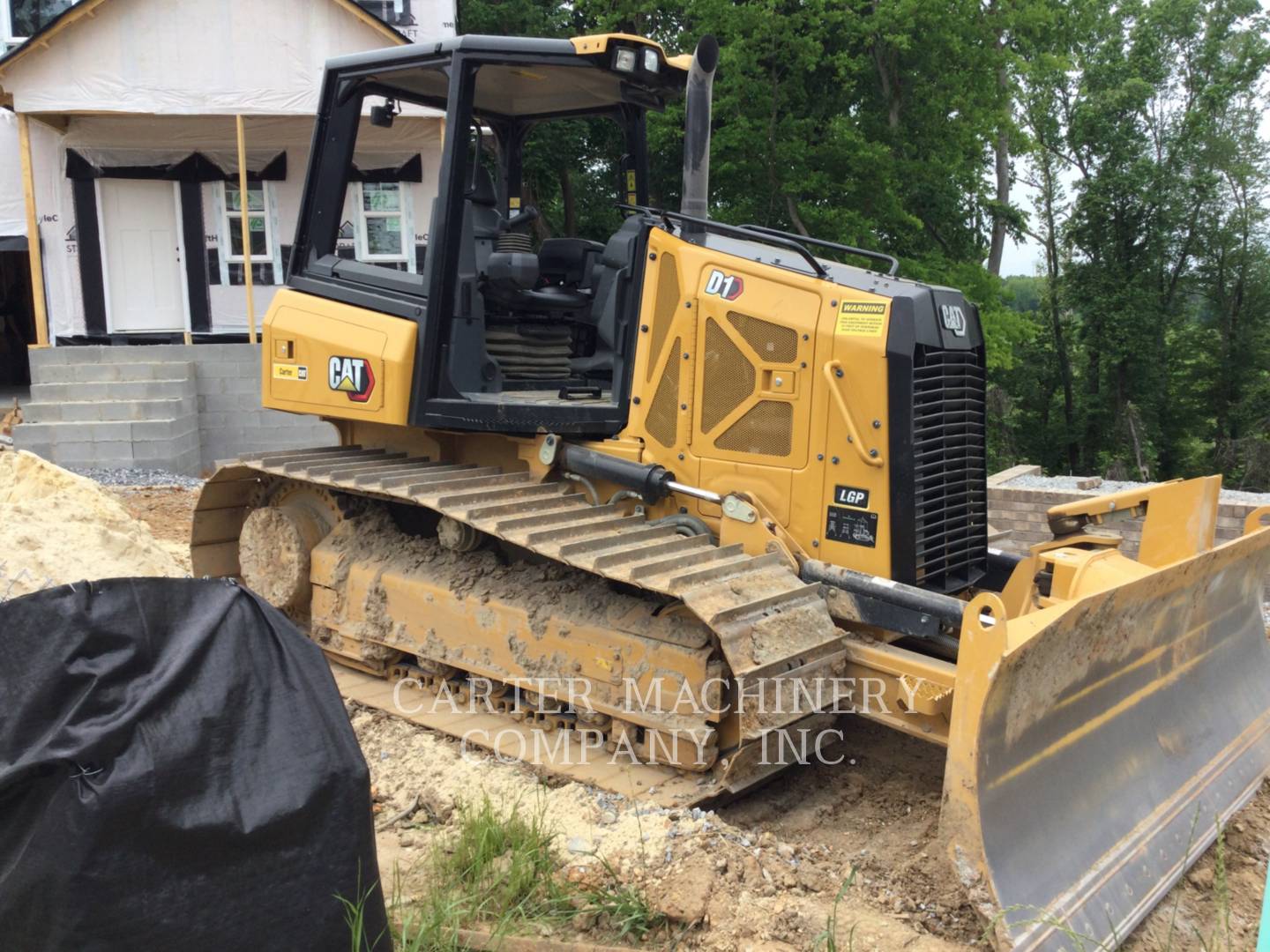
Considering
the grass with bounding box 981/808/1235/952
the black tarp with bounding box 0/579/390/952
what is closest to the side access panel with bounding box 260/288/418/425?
the black tarp with bounding box 0/579/390/952

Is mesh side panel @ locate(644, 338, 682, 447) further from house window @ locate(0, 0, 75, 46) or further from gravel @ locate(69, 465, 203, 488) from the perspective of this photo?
house window @ locate(0, 0, 75, 46)

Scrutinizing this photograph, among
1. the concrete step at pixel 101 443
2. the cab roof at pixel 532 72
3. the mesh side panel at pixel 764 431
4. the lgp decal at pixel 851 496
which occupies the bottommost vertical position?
the concrete step at pixel 101 443

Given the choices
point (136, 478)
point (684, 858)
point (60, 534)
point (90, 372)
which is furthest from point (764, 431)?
point (90, 372)

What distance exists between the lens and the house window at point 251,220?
556 inches

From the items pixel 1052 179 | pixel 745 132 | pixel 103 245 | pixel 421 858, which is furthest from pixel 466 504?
pixel 1052 179

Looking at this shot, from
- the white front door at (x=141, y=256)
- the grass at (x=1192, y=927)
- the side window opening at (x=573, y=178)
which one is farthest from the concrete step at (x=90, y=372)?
the grass at (x=1192, y=927)

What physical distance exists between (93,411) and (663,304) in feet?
28.9

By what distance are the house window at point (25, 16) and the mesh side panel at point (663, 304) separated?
13.6 metres

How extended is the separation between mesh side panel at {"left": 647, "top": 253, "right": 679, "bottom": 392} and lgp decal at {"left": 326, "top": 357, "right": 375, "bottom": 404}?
1323 mm

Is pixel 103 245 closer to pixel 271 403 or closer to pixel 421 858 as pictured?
pixel 271 403

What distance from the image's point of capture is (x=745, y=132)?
15914mm

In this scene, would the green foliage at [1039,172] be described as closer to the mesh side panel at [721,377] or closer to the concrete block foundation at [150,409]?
the concrete block foundation at [150,409]

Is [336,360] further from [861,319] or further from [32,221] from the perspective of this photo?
[32,221]

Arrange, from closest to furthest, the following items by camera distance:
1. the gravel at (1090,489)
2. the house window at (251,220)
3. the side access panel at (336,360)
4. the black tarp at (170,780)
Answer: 1. the black tarp at (170,780)
2. the side access panel at (336,360)
3. the gravel at (1090,489)
4. the house window at (251,220)
